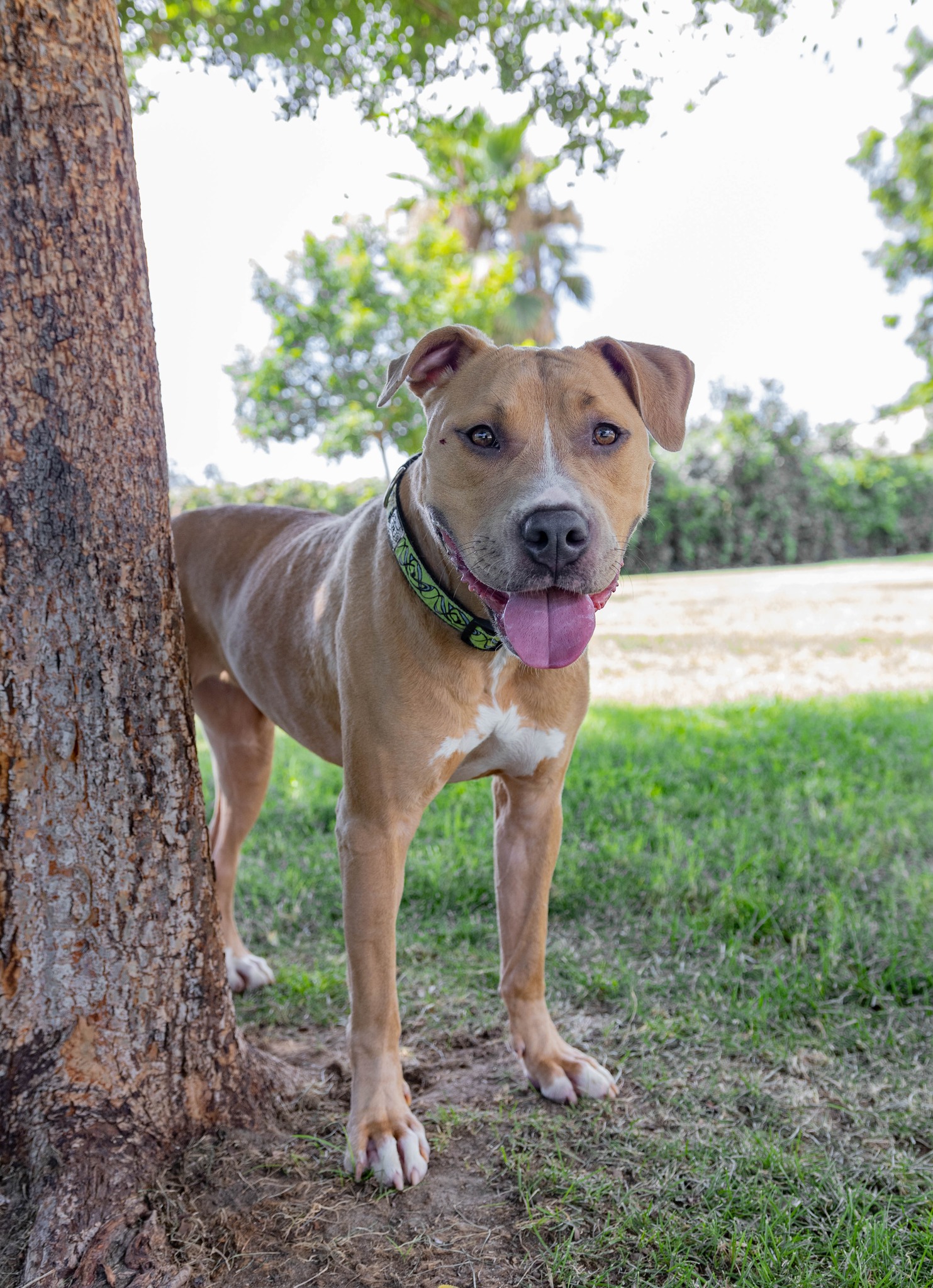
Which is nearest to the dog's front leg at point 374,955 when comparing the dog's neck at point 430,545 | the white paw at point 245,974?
the dog's neck at point 430,545

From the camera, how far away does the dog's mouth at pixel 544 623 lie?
2.08 meters

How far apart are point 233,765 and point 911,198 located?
41.0 feet

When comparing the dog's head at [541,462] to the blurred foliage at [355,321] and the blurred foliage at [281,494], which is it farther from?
the blurred foliage at [281,494]

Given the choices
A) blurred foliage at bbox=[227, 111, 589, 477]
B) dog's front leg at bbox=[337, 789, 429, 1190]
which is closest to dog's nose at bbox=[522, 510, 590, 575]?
dog's front leg at bbox=[337, 789, 429, 1190]

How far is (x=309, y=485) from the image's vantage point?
748 inches

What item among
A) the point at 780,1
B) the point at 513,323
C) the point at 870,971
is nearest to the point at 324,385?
the point at 513,323

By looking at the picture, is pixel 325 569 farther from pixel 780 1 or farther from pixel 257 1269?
pixel 780 1

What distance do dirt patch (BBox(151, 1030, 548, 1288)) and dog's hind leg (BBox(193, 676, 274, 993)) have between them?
110 centimetres

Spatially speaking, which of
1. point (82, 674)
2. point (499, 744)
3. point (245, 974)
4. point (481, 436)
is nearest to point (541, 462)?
point (481, 436)

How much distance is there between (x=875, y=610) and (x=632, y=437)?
1237 cm

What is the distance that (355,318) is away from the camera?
41.6 ft

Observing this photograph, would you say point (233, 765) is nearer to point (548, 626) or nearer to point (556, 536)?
point (548, 626)

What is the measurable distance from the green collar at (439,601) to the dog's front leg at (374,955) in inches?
19.5

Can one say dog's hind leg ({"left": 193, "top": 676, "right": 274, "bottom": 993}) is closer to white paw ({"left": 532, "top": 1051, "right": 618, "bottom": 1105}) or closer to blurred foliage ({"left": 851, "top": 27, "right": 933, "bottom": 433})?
white paw ({"left": 532, "top": 1051, "right": 618, "bottom": 1105})
